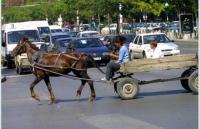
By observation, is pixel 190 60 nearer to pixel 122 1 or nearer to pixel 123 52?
pixel 123 52

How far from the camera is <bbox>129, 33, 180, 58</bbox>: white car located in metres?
31.2

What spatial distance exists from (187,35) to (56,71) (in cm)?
5215

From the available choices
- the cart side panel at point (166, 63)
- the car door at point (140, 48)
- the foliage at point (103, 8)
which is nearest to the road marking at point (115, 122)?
the cart side panel at point (166, 63)

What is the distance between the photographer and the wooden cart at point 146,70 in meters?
14.9

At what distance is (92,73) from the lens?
25859 mm

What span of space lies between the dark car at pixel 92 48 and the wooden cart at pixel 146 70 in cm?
1429

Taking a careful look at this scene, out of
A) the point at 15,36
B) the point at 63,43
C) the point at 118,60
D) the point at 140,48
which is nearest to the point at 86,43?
the point at 63,43

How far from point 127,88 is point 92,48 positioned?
15988mm

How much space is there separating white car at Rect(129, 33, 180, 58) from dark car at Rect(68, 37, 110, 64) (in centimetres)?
240

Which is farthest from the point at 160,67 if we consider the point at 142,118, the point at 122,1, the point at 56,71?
the point at 122,1

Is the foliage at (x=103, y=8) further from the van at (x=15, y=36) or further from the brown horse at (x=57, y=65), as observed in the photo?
the brown horse at (x=57, y=65)

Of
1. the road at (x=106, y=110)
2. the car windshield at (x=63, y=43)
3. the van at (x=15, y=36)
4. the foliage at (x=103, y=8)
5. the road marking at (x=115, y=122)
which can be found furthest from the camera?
the foliage at (x=103, y=8)

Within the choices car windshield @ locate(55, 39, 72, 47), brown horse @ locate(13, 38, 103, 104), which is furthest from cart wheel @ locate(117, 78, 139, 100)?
car windshield @ locate(55, 39, 72, 47)

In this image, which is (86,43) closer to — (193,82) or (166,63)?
(166,63)
